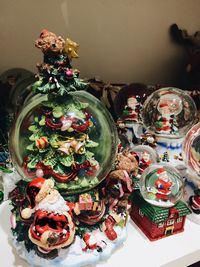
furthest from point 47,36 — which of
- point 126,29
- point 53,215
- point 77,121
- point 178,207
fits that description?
point 126,29

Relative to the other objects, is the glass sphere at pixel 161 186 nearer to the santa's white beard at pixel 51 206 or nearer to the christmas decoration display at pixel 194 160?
the christmas decoration display at pixel 194 160

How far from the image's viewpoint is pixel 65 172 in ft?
1.97

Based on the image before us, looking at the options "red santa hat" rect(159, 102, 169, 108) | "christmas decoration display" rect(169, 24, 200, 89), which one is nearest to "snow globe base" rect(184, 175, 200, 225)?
"red santa hat" rect(159, 102, 169, 108)

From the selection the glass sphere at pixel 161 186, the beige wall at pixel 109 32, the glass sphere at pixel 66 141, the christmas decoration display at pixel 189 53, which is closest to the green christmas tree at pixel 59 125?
the glass sphere at pixel 66 141

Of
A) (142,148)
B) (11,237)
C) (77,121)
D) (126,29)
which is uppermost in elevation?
(126,29)

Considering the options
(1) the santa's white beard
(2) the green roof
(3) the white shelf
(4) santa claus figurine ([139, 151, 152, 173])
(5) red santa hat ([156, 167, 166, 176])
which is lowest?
(3) the white shelf

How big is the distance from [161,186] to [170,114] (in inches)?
10.7

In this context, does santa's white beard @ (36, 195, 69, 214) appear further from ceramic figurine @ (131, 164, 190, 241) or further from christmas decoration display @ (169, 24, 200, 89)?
christmas decoration display @ (169, 24, 200, 89)

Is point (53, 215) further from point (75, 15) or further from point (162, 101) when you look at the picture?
point (75, 15)

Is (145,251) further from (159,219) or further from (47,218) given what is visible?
(47,218)

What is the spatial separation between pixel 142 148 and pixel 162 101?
0.17 meters

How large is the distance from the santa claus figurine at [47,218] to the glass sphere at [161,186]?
22 centimetres

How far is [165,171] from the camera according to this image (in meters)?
0.70

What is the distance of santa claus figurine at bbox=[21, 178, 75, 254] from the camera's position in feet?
1.62
